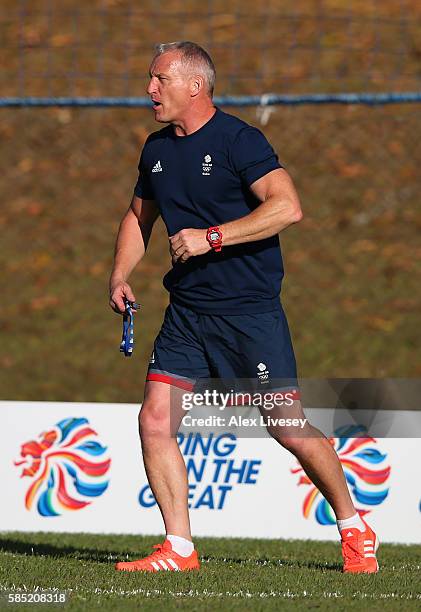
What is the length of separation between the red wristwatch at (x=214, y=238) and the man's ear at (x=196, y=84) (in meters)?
0.70

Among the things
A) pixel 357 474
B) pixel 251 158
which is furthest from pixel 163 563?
pixel 251 158

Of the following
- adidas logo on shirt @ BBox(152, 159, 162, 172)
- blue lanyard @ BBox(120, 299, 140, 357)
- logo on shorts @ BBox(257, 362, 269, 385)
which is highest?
adidas logo on shirt @ BBox(152, 159, 162, 172)

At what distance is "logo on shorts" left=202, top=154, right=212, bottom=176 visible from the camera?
584cm

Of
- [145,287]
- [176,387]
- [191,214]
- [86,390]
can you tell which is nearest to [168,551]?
[176,387]

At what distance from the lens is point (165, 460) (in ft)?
19.5

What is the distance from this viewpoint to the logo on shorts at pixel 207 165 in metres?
5.84

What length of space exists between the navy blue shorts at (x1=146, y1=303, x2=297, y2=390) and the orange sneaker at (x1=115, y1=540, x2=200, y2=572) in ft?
2.43

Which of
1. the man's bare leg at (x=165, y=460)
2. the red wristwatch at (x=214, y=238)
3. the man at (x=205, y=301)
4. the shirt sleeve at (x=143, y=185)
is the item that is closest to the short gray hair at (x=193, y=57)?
the man at (x=205, y=301)

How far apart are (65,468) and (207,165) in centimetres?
226

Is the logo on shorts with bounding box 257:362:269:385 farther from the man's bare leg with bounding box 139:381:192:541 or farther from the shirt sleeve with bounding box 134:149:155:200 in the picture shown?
the shirt sleeve with bounding box 134:149:155:200

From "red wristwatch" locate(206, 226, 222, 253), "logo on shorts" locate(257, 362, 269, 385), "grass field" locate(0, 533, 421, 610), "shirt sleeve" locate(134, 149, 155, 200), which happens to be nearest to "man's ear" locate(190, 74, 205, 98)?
"shirt sleeve" locate(134, 149, 155, 200)

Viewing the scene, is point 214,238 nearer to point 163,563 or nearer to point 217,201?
point 217,201

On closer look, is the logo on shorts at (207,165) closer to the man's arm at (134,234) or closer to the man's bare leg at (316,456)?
the man's arm at (134,234)

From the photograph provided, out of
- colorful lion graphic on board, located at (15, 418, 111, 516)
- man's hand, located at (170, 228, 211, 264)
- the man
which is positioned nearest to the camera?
man's hand, located at (170, 228, 211, 264)
